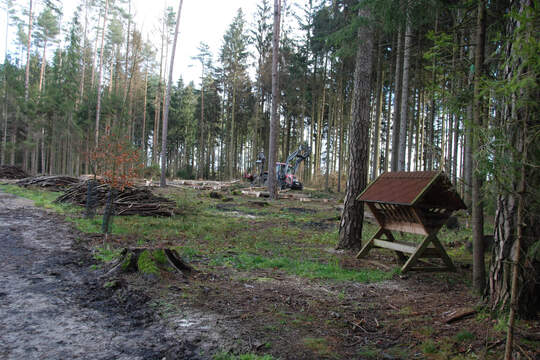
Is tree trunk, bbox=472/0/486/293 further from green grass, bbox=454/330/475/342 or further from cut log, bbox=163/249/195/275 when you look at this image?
cut log, bbox=163/249/195/275

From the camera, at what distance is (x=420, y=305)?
4023 millimetres

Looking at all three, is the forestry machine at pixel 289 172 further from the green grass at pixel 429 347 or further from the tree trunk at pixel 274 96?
the green grass at pixel 429 347

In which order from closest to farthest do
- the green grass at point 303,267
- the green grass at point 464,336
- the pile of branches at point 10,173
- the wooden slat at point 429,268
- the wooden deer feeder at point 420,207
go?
the green grass at point 464,336
the green grass at point 303,267
the wooden deer feeder at point 420,207
the wooden slat at point 429,268
the pile of branches at point 10,173

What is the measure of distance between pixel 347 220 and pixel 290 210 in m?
7.36

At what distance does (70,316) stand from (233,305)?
1.64m

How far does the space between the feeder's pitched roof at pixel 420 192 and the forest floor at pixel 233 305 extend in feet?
3.84

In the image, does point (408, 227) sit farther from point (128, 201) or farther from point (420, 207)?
point (128, 201)

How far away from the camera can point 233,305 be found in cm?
384

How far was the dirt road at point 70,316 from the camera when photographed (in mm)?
2762

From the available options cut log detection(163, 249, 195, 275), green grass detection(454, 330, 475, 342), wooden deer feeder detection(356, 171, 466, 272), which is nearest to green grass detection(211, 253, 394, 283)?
wooden deer feeder detection(356, 171, 466, 272)

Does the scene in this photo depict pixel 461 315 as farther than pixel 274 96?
No

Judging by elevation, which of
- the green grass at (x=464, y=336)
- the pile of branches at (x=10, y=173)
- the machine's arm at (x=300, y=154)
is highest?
the machine's arm at (x=300, y=154)

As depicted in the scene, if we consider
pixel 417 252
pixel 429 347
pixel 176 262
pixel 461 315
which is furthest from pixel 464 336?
pixel 176 262

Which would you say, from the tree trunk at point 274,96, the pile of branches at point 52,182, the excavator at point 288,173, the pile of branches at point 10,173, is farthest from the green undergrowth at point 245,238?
the pile of branches at point 10,173
